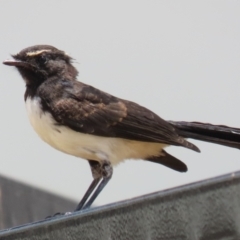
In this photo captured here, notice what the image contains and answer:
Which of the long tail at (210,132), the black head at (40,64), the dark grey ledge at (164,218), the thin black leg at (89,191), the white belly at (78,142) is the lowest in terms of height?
the thin black leg at (89,191)

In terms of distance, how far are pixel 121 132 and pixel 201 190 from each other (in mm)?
2834

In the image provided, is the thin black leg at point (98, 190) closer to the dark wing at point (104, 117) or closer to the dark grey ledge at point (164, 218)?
the dark wing at point (104, 117)

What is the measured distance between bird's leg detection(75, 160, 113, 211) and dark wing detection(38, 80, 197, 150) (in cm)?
29

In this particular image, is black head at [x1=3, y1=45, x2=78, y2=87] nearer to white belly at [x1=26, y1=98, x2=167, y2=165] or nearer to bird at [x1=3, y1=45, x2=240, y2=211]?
bird at [x1=3, y1=45, x2=240, y2=211]

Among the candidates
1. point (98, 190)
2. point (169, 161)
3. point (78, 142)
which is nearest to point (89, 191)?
point (98, 190)

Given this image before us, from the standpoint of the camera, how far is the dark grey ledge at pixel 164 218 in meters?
2.89

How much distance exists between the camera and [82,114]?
5.71 metres

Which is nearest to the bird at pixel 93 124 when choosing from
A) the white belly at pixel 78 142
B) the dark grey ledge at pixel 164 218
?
the white belly at pixel 78 142

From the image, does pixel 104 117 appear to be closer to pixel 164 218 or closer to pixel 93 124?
pixel 93 124

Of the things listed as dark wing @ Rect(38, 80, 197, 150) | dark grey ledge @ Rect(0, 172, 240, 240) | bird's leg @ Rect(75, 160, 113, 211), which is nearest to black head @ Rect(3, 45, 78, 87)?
dark wing @ Rect(38, 80, 197, 150)

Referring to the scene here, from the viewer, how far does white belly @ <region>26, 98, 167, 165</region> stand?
18.4 feet

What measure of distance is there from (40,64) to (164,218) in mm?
3109

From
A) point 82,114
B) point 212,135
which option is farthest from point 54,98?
point 212,135

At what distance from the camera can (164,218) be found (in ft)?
10.2
